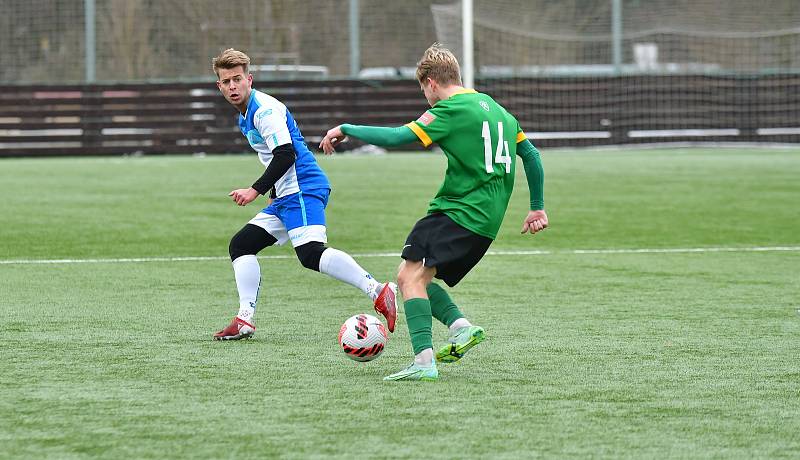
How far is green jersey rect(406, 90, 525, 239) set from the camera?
6.03 m

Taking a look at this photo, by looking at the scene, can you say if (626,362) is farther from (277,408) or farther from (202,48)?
(202,48)

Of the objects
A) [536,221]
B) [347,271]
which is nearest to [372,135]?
[536,221]

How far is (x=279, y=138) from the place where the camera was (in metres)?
7.18

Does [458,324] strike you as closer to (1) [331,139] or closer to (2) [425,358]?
(2) [425,358]

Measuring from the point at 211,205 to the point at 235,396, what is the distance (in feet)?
34.5

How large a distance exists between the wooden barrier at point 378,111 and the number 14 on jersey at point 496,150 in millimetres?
20925

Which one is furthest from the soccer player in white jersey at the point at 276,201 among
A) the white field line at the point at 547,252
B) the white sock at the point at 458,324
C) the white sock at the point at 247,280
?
the white field line at the point at 547,252

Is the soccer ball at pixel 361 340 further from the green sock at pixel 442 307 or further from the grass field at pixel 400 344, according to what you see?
the green sock at pixel 442 307

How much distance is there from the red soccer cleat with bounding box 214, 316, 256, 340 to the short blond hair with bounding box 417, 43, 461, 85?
175 cm

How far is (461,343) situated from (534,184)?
0.94 meters

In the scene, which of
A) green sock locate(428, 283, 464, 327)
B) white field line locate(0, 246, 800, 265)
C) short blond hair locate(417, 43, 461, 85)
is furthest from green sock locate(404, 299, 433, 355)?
white field line locate(0, 246, 800, 265)

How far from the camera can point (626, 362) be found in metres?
6.37

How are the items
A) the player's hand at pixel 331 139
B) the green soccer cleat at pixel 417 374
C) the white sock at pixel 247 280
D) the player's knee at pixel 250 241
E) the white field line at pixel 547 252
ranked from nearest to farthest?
the player's hand at pixel 331 139
the green soccer cleat at pixel 417 374
the white sock at pixel 247 280
the player's knee at pixel 250 241
the white field line at pixel 547 252

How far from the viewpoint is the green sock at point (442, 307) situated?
6312mm
